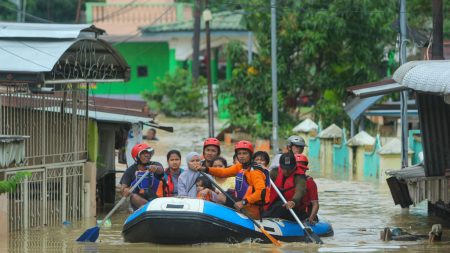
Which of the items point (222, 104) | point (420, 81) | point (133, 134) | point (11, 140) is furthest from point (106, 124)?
point (222, 104)

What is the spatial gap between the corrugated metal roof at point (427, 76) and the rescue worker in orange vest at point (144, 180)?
4045mm

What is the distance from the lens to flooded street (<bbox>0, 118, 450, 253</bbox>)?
57.8 feet

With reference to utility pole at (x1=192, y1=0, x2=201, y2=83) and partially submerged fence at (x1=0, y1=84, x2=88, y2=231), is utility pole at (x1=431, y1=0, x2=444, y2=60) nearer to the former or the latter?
partially submerged fence at (x1=0, y1=84, x2=88, y2=231)

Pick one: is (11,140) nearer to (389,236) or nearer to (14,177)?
(14,177)

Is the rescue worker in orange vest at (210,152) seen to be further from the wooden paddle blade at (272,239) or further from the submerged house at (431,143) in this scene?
the submerged house at (431,143)

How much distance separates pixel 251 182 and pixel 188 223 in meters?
1.25

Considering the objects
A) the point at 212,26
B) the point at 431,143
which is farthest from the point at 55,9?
the point at 431,143

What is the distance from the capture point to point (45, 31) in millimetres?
19641

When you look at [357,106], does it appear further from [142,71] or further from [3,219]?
[142,71]

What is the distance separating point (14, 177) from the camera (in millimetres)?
17844

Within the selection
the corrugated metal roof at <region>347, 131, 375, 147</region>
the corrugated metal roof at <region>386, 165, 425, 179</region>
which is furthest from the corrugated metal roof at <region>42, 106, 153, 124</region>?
the corrugated metal roof at <region>347, 131, 375, 147</region>

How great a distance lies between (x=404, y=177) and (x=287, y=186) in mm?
3211

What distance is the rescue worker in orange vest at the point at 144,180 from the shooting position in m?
19.1

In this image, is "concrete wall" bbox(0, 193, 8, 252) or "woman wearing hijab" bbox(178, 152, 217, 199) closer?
"woman wearing hijab" bbox(178, 152, 217, 199)
